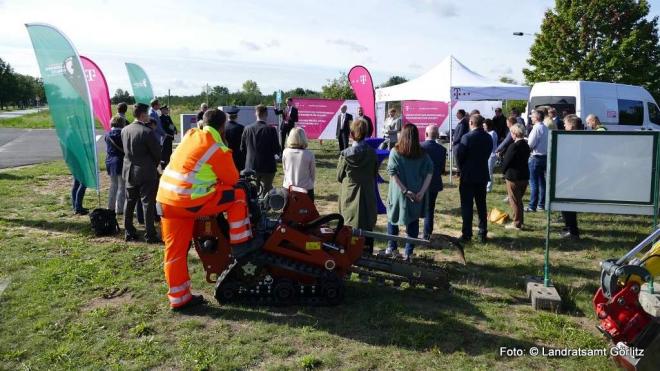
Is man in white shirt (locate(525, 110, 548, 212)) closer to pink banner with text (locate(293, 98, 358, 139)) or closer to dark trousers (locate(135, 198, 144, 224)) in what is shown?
dark trousers (locate(135, 198, 144, 224))

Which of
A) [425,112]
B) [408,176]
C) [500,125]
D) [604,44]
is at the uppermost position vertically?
[604,44]

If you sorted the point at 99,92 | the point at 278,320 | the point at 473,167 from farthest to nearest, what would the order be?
the point at 99,92, the point at 473,167, the point at 278,320

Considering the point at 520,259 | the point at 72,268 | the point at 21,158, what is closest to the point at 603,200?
the point at 520,259

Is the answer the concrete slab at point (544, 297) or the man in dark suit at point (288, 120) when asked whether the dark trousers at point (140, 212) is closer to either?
the concrete slab at point (544, 297)

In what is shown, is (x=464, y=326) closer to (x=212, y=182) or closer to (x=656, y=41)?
(x=212, y=182)

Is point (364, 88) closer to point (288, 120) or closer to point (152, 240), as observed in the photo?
point (288, 120)

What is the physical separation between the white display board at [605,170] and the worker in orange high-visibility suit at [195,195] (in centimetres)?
313

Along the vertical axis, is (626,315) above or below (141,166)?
below

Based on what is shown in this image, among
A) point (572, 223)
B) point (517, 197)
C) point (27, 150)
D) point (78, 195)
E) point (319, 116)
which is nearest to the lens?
point (572, 223)

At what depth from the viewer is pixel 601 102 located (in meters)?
14.2

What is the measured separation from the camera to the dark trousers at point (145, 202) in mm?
6910

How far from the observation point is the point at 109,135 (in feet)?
25.3

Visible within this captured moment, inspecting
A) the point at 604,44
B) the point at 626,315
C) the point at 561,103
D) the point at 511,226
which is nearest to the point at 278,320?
the point at 626,315

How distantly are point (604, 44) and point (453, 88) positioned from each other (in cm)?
2417
